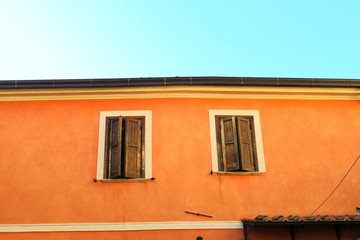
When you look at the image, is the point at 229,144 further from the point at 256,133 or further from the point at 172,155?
the point at 172,155

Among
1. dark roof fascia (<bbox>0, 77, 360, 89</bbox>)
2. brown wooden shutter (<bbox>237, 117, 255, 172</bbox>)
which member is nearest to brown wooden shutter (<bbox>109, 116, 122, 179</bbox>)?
dark roof fascia (<bbox>0, 77, 360, 89</bbox>)

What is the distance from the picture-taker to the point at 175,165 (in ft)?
32.0

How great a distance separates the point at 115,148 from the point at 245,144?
2824 mm

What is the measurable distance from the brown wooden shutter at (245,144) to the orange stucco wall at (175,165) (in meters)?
0.28

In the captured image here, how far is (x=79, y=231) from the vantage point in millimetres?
9164

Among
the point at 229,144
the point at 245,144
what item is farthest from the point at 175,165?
the point at 245,144

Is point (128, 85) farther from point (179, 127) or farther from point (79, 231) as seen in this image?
point (79, 231)

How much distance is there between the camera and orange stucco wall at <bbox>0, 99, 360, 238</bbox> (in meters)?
9.39

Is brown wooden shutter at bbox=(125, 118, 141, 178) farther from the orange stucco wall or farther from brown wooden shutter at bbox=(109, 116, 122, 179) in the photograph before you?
the orange stucco wall

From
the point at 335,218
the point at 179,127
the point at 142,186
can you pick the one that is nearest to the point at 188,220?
the point at 142,186

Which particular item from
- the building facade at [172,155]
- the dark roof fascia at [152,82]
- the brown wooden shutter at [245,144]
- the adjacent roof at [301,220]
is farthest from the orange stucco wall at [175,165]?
the adjacent roof at [301,220]

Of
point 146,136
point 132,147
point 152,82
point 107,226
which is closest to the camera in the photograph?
point 107,226

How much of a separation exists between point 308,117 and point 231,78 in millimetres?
2026

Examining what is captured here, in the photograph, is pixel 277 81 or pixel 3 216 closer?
pixel 3 216
